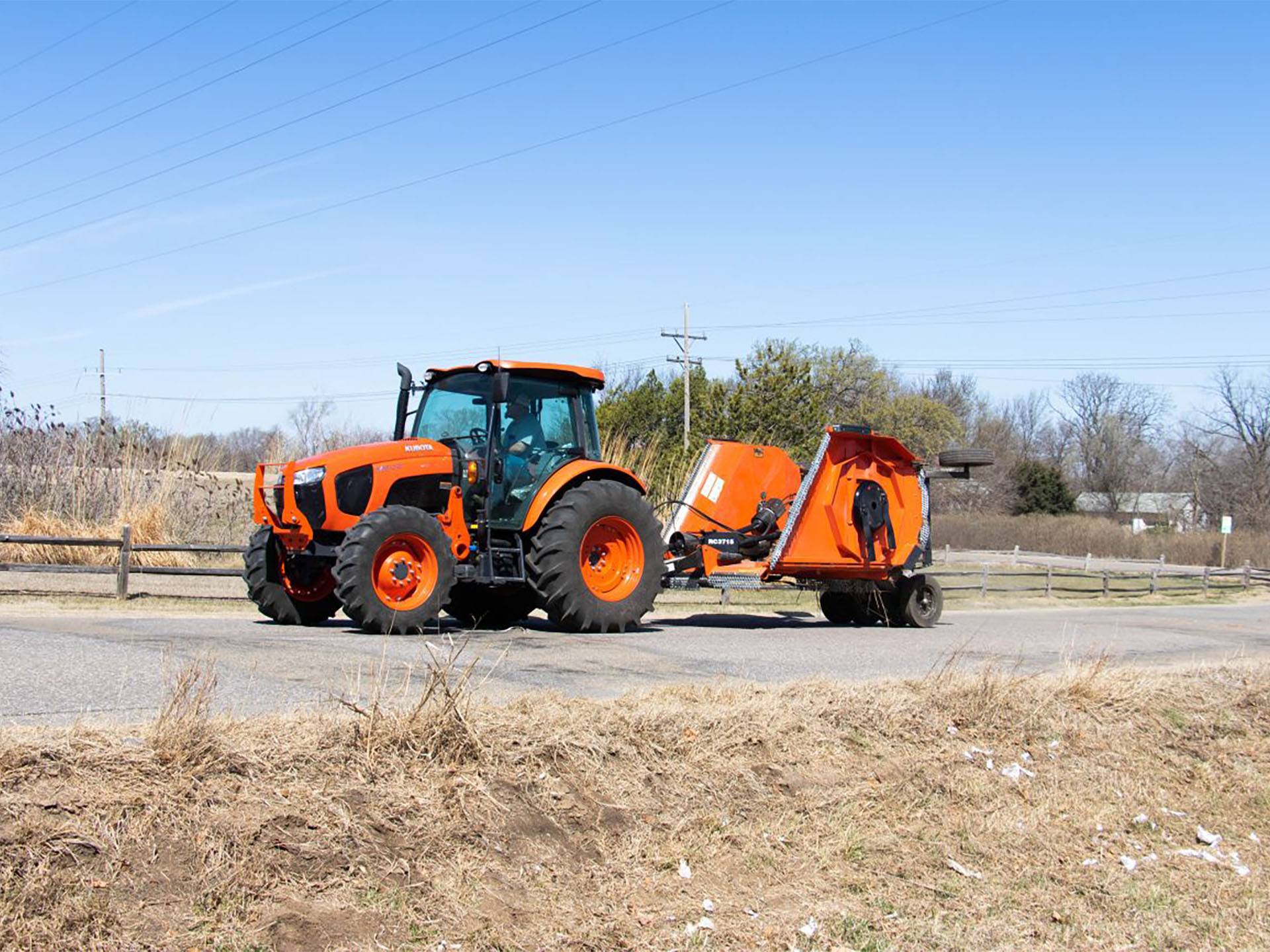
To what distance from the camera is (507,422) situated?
43.8 ft

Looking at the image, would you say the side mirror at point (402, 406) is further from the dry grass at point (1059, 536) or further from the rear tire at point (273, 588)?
the dry grass at point (1059, 536)

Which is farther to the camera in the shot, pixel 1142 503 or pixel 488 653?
pixel 1142 503

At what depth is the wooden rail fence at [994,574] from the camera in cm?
1744

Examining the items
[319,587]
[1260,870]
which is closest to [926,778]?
[1260,870]

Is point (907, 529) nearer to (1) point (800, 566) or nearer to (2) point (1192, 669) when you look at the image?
(1) point (800, 566)

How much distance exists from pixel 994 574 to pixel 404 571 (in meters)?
21.6

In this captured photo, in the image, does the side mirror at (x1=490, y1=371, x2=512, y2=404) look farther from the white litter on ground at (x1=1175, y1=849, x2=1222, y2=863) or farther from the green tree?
the green tree

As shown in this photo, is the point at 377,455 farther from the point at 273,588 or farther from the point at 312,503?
the point at 273,588

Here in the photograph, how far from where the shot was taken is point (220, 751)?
5.67 m

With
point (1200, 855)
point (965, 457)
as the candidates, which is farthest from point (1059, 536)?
point (1200, 855)

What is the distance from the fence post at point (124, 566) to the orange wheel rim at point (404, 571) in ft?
21.9

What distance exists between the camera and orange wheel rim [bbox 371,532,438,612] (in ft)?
38.7

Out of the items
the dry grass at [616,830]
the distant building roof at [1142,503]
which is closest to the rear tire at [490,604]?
the dry grass at [616,830]

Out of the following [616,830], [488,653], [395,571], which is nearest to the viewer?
[616,830]
